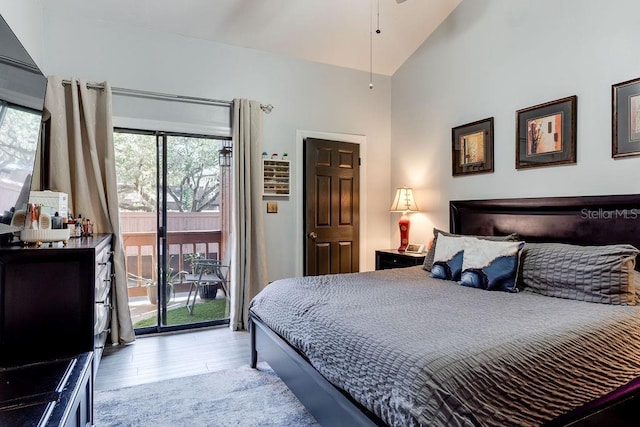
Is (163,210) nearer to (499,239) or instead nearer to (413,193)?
(413,193)

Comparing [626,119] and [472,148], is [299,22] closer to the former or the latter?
[472,148]

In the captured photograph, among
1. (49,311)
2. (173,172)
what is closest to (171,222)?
(173,172)

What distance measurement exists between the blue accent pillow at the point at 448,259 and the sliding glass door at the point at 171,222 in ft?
7.35

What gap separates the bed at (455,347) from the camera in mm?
1295

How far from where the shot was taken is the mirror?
1640mm

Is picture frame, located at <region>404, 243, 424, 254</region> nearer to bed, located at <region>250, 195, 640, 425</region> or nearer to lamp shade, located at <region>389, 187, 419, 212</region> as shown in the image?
lamp shade, located at <region>389, 187, 419, 212</region>

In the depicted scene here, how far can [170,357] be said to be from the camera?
308 cm

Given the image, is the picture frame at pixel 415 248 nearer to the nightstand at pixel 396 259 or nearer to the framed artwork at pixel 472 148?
the nightstand at pixel 396 259

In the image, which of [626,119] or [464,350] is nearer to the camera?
[464,350]

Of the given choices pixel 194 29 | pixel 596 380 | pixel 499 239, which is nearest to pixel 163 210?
pixel 194 29

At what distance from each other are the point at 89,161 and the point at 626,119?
13.6ft

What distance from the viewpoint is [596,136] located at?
2.69 m

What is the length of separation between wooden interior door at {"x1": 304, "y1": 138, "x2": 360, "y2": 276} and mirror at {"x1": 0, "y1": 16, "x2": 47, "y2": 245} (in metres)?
2.60

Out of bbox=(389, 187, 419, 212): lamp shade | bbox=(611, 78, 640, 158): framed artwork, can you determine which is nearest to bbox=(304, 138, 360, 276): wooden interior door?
bbox=(389, 187, 419, 212): lamp shade
